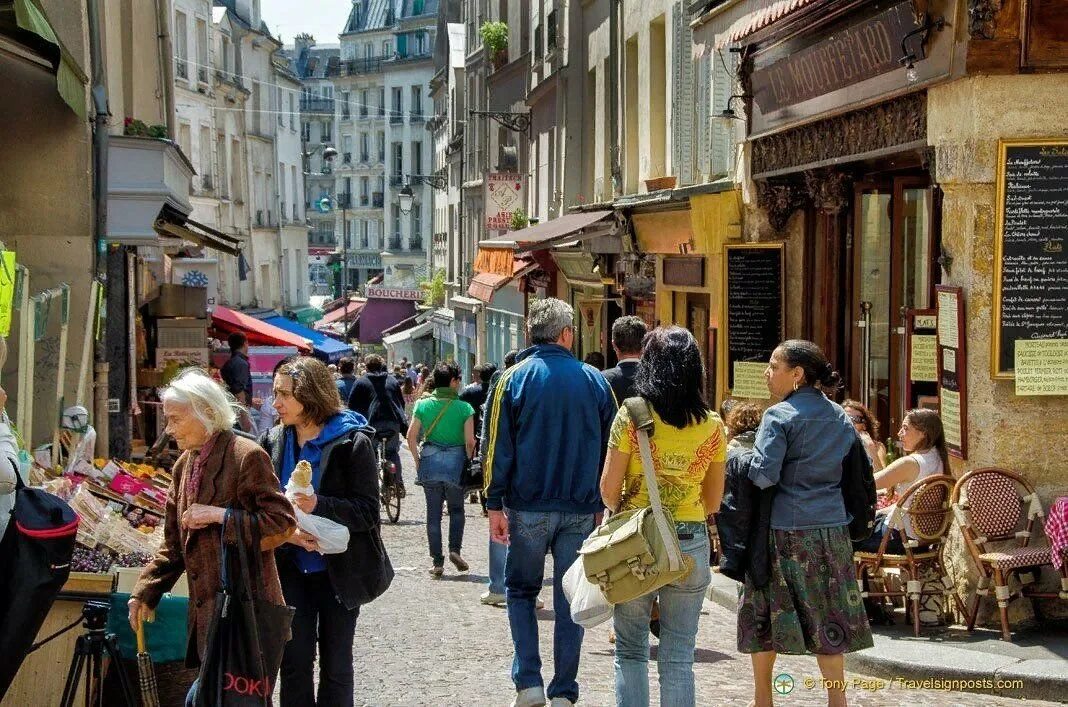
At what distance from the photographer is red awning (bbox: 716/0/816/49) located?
38.4 feet

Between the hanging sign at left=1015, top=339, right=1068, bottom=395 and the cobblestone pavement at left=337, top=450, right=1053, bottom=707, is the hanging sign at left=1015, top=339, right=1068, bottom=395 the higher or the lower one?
the higher one

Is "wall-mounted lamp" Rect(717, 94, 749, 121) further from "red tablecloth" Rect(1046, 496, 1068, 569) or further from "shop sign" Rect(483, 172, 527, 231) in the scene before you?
"shop sign" Rect(483, 172, 527, 231)

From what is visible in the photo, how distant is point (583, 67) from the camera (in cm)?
2573

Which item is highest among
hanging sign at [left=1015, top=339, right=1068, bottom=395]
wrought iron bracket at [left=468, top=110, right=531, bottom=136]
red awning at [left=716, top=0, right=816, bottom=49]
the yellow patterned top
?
wrought iron bracket at [left=468, top=110, right=531, bottom=136]

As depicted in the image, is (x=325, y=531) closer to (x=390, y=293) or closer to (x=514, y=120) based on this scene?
(x=514, y=120)

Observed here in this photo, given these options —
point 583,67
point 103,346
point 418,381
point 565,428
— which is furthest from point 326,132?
point 565,428

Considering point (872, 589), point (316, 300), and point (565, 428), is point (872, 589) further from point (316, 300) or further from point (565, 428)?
point (316, 300)

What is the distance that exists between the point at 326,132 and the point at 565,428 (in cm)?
9515

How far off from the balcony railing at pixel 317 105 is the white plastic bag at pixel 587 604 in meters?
95.4

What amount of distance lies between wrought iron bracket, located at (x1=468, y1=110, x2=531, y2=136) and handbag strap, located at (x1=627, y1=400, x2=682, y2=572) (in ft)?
88.5

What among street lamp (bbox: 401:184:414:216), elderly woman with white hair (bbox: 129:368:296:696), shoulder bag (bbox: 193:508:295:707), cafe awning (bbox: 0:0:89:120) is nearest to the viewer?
shoulder bag (bbox: 193:508:295:707)

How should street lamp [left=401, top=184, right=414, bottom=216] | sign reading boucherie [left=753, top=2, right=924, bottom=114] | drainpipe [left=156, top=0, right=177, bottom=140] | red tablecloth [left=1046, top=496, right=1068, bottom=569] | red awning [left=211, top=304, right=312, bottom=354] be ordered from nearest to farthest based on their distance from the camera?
red tablecloth [left=1046, top=496, right=1068, bottom=569] < sign reading boucherie [left=753, top=2, right=924, bottom=114] < drainpipe [left=156, top=0, right=177, bottom=140] < red awning [left=211, top=304, right=312, bottom=354] < street lamp [left=401, top=184, right=414, bottom=216]

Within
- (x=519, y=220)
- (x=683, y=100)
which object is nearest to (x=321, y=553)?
(x=683, y=100)

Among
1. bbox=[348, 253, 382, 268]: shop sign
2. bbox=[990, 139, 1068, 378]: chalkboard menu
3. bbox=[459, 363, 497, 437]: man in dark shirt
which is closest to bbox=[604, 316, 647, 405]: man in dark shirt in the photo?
bbox=[990, 139, 1068, 378]: chalkboard menu
